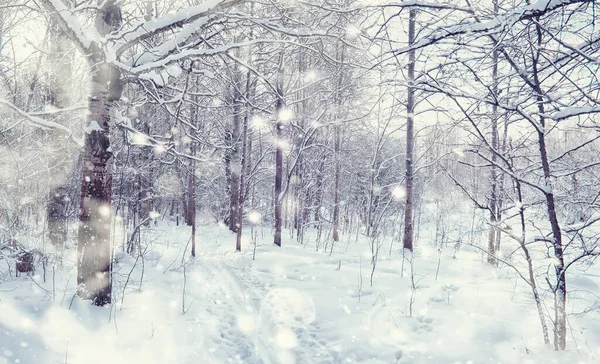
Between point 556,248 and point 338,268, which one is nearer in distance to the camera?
point 556,248

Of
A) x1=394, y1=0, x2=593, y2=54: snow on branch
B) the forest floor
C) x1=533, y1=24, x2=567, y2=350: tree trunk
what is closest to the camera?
x1=394, y1=0, x2=593, y2=54: snow on branch

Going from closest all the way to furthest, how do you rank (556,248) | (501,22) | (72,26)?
(501,22)
(556,248)
(72,26)

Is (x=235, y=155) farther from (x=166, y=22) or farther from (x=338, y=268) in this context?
(x=166, y=22)

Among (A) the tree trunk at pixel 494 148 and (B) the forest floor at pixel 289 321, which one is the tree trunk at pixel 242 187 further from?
(A) the tree trunk at pixel 494 148

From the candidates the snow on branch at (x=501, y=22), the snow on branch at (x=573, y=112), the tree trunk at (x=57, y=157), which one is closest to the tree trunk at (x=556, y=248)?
the snow on branch at (x=573, y=112)

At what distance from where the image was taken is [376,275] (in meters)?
6.89

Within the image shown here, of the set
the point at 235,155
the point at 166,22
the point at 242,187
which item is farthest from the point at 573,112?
the point at 235,155

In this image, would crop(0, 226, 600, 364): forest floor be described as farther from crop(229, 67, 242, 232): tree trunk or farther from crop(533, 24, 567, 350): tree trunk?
crop(229, 67, 242, 232): tree trunk

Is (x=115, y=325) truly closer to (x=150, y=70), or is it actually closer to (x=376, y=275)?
(x=150, y=70)

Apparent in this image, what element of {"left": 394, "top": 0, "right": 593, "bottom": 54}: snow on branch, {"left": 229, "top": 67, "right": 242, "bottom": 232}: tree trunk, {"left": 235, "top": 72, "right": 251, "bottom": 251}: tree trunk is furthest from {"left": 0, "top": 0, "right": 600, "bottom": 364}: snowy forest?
{"left": 229, "top": 67, "right": 242, "bottom": 232}: tree trunk

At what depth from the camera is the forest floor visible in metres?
3.51

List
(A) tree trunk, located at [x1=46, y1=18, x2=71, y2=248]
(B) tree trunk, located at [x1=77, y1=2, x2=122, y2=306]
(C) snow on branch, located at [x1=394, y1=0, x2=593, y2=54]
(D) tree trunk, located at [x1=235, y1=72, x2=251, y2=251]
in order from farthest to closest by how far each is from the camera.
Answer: (D) tree trunk, located at [x1=235, y1=72, x2=251, y2=251], (A) tree trunk, located at [x1=46, y1=18, x2=71, y2=248], (B) tree trunk, located at [x1=77, y1=2, x2=122, y2=306], (C) snow on branch, located at [x1=394, y1=0, x2=593, y2=54]

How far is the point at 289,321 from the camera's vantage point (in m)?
4.82

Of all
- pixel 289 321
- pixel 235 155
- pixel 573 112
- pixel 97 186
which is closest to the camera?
pixel 573 112
